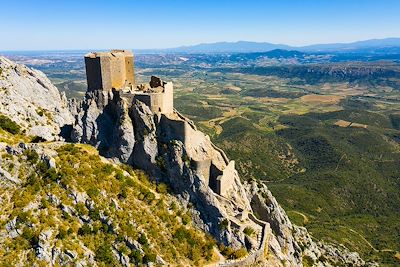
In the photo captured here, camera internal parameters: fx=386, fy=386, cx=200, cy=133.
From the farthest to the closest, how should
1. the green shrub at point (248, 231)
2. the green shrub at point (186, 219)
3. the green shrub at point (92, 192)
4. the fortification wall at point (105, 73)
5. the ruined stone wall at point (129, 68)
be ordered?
1. the ruined stone wall at point (129, 68)
2. the fortification wall at point (105, 73)
3. the green shrub at point (248, 231)
4. the green shrub at point (186, 219)
5. the green shrub at point (92, 192)

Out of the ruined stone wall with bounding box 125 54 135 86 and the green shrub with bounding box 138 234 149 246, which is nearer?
the green shrub with bounding box 138 234 149 246

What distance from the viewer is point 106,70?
193 ft

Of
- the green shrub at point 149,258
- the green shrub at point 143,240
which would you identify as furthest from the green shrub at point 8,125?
the green shrub at point 149,258

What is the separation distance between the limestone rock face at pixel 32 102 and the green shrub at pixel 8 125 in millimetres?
1889

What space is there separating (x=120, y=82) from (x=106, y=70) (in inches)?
118

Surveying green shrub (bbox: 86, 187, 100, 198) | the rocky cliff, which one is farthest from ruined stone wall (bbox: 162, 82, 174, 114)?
green shrub (bbox: 86, 187, 100, 198)

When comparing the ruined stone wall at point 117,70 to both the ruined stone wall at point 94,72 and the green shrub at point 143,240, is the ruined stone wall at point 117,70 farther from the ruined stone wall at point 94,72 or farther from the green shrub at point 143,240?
the green shrub at point 143,240

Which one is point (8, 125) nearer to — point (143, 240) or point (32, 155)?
point (32, 155)

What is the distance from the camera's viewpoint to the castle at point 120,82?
187 feet

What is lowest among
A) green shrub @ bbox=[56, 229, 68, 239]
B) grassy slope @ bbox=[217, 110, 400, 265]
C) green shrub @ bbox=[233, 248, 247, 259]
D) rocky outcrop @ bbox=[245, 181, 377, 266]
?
grassy slope @ bbox=[217, 110, 400, 265]

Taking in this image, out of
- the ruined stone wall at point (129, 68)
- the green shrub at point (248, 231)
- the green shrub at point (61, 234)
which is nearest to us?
the green shrub at point (61, 234)

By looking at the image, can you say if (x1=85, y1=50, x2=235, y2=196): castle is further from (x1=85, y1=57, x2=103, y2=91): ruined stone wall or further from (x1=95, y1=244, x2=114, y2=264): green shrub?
(x1=95, y1=244, x2=114, y2=264): green shrub

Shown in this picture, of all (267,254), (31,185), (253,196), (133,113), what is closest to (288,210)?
(253,196)

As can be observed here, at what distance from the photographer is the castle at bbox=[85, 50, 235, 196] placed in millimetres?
56250
